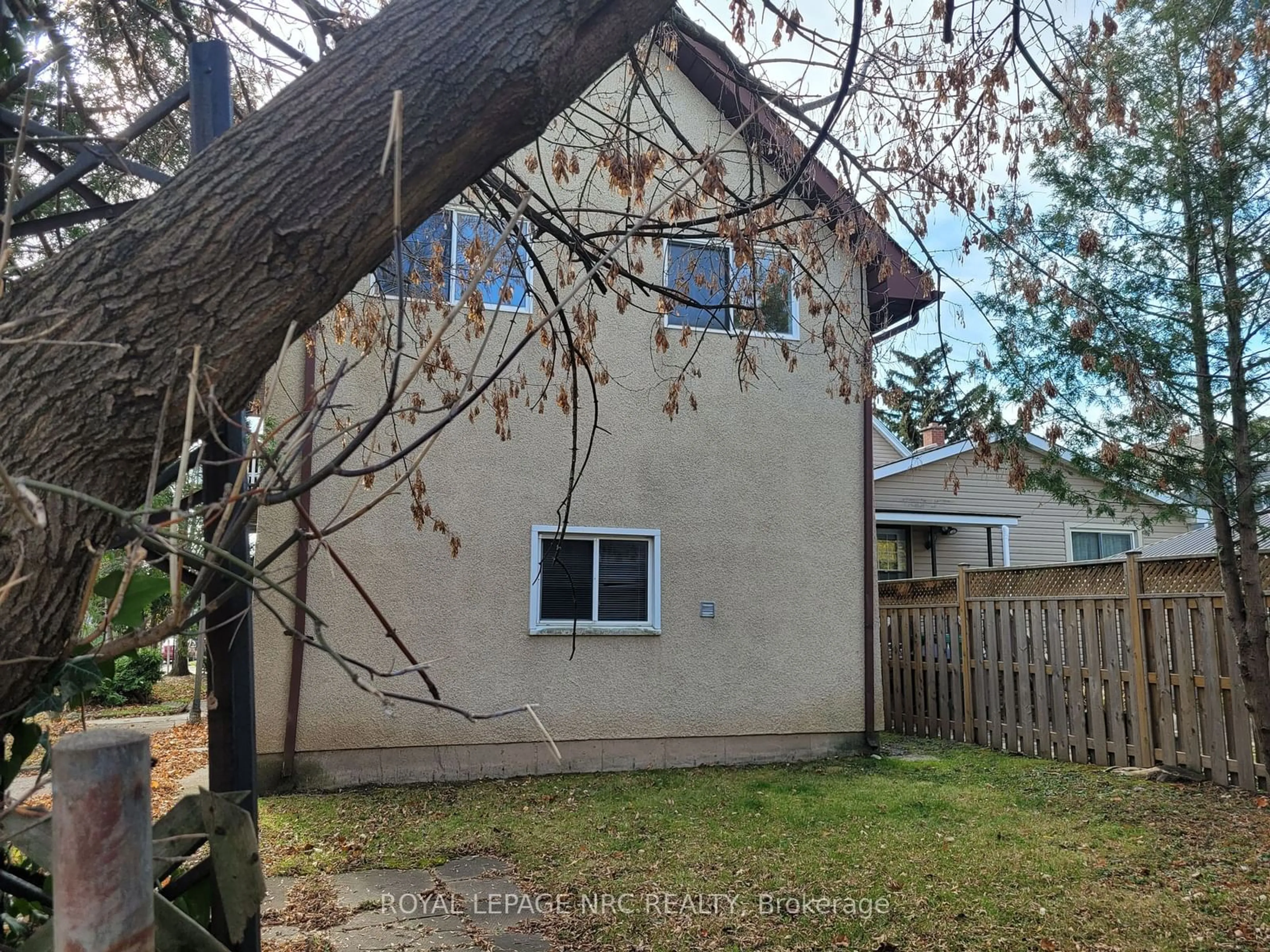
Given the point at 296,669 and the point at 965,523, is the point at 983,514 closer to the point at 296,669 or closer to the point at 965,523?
the point at 965,523

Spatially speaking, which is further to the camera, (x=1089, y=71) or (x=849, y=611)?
(x=849, y=611)

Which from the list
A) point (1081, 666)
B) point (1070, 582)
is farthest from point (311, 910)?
point (1070, 582)

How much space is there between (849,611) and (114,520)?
309 inches

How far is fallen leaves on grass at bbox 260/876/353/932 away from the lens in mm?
4219

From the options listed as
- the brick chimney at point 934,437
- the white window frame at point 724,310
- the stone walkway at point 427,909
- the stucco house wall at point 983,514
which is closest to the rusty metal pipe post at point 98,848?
the stone walkway at point 427,909

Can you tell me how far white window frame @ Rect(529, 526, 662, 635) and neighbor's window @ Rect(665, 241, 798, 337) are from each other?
77.5 inches

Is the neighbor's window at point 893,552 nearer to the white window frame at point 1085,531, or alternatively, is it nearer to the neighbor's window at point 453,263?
the white window frame at point 1085,531

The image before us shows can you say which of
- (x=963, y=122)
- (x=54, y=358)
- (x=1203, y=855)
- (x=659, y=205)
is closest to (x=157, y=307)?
(x=54, y=358)

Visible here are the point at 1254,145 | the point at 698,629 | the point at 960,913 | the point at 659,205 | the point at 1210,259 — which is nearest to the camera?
the point at 659,205

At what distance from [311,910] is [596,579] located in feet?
13.4

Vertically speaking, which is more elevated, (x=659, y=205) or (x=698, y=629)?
(x=659, y=205)

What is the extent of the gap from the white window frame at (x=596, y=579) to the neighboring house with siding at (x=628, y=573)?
20mm

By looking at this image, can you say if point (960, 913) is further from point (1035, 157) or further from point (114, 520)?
point (1035, 157)

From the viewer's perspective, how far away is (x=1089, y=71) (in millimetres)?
5258
